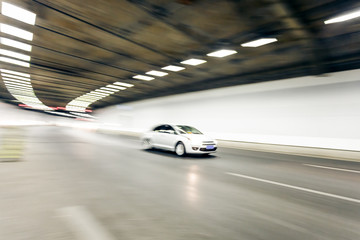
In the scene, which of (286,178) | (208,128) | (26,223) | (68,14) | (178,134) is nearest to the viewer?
(26,223)

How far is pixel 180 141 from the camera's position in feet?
34.2

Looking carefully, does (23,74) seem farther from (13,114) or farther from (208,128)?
(13,114)

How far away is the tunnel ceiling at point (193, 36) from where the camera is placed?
6816 millimetres

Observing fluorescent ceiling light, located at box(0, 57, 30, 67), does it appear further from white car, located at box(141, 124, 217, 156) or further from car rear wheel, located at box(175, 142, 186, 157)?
car rear wheel, located at box(175, 142, 186, 157)

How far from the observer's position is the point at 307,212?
11.7 feet

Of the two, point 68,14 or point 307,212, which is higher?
point 68,14

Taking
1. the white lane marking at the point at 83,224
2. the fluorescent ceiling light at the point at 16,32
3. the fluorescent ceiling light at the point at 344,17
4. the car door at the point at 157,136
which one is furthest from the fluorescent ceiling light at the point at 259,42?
the fluorescent ceiling light at the point at 16,32

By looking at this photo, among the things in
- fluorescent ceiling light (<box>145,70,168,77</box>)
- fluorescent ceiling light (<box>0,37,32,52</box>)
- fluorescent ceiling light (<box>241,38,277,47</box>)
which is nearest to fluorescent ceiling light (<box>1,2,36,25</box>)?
fluorescent ceiling light (<box>0,37,32,52</box>)

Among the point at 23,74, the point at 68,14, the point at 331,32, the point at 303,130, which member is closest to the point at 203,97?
the point at 303,130

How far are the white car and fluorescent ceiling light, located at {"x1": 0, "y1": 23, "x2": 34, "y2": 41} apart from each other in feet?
24.8

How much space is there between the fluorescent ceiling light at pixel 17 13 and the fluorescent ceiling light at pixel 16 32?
1.23 m

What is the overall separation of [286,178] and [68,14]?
9143mm

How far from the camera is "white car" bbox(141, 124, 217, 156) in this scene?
9.88 meters

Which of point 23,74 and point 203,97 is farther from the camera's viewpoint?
point 203,97
